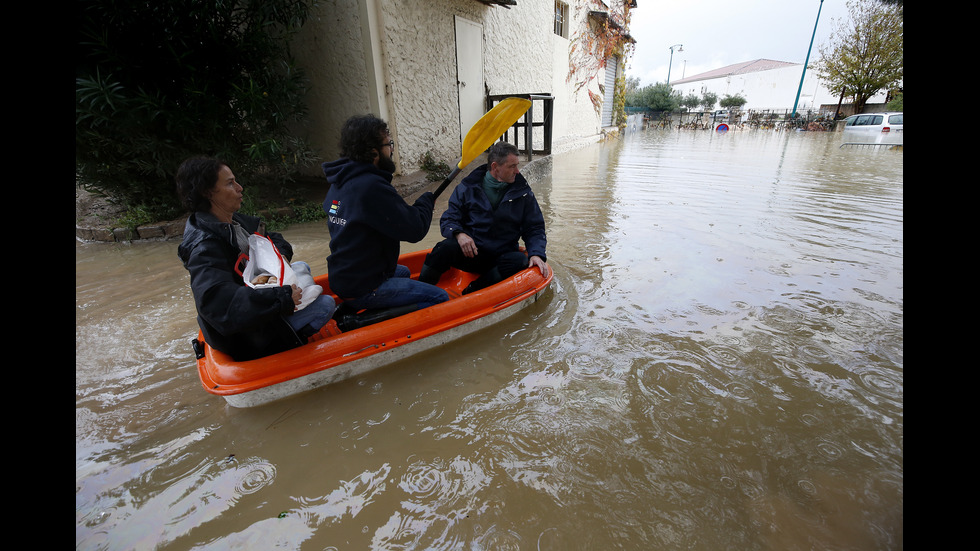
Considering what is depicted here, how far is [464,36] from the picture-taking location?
7.37m

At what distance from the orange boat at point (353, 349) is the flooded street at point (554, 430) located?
113 millimetres

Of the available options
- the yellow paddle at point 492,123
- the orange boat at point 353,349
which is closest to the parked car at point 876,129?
the yellow paddle at point 492,123

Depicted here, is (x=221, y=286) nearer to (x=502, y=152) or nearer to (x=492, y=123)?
(x=502, y=152)

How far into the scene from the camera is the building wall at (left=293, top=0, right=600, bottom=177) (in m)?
5.72

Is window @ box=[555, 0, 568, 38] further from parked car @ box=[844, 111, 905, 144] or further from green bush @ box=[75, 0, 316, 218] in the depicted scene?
parked car @ box=[844, 111, 905, 144]

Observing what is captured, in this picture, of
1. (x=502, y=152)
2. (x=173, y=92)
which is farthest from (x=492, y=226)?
(x=173, y=92)

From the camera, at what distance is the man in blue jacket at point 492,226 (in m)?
3.19

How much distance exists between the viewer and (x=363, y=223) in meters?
2.20

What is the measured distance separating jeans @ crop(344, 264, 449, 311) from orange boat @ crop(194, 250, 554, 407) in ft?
0.33

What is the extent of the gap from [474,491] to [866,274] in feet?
13.7

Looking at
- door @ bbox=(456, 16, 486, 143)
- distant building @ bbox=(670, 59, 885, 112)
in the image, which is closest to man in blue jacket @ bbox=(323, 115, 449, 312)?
door @ bbox=(456, 16, 486, 143)

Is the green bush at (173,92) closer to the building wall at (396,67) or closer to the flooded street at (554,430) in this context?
the building wall at (396,67)
